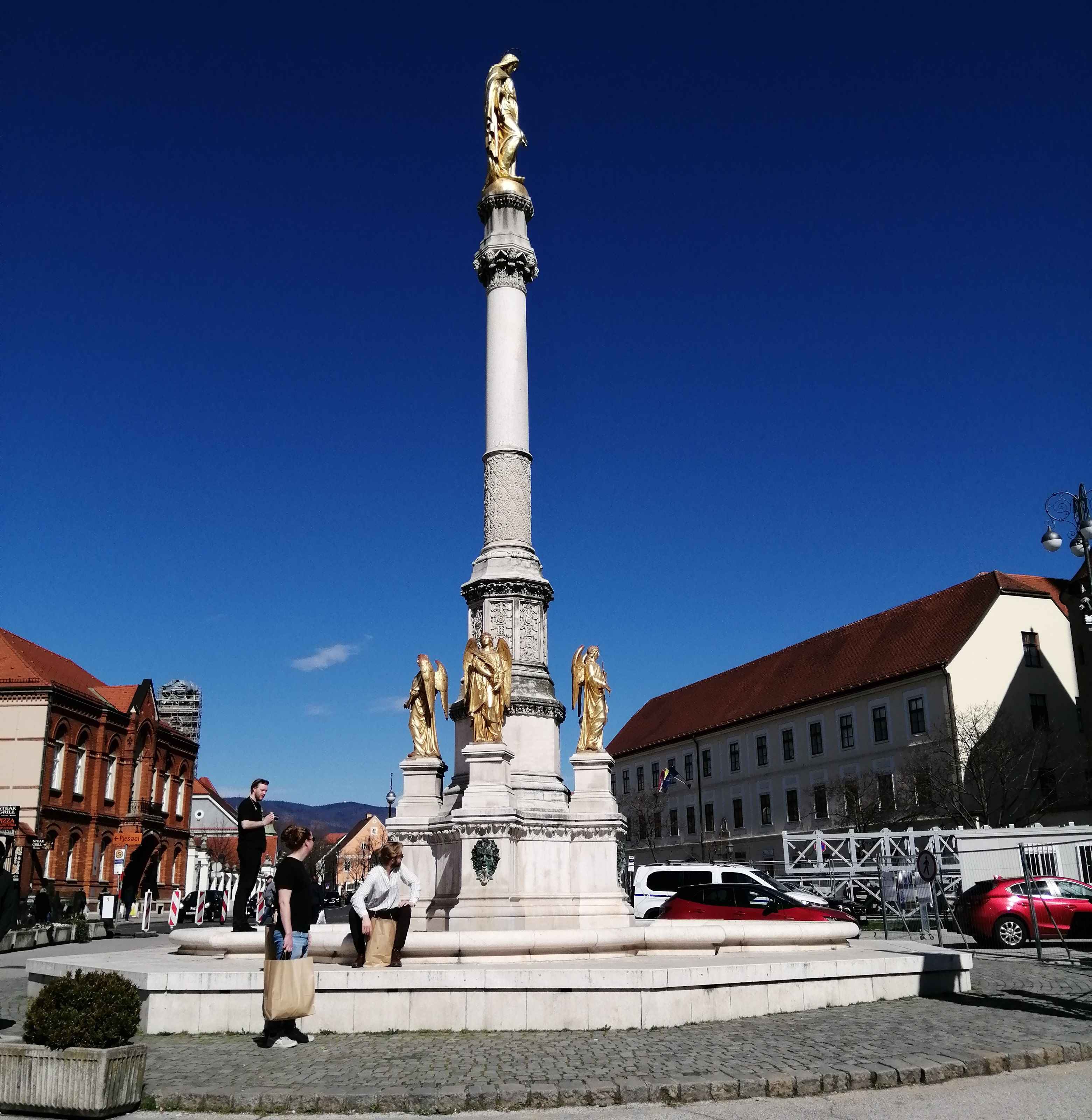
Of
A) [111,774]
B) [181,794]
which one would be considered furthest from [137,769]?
[181,794]

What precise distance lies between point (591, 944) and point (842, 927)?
11.3 ft

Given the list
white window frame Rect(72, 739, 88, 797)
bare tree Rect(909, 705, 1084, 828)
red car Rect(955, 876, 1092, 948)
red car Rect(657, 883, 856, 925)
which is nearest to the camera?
red car Rect(657, 883, 856, 925)

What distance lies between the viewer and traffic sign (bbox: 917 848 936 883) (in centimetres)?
1930

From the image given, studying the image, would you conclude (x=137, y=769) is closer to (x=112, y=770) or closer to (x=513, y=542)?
(x=112, y=770)

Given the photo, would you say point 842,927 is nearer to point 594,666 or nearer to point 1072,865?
→ point 594,666

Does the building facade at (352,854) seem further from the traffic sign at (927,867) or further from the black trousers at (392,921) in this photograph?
the black trousers at (392,921)

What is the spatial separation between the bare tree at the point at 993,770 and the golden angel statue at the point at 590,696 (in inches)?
1060

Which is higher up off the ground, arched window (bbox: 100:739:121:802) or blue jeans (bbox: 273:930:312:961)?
arched window (bbox: 100:739:121:802)

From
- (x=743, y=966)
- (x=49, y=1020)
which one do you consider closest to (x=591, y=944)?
(x=743, y=966)

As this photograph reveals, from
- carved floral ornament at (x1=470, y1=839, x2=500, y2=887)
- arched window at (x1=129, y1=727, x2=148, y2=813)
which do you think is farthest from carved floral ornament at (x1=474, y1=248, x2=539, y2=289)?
arched window at (x1=129, y1=727, x2=148, y2=813)

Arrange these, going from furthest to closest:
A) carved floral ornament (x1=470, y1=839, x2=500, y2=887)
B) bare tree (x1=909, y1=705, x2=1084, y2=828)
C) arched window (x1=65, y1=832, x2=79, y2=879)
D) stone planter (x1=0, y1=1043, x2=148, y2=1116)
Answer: arched window (x1=65, y1=832, x2=79, y2=879), bare tree (x1=909, y1=705, x2=1084, y2=828), carved floral ornament (x1=470, y1=839, x2=500, y2=887), stone planter (x1=0, y1=1043, x2=148, y2=1116)

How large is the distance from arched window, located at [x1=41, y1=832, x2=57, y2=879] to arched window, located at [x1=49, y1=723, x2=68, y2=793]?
6.67 ft

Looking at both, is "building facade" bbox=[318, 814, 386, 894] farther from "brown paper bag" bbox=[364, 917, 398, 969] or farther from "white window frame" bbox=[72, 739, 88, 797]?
"brown paper bag" bbox=[364, 917, 398, 969]

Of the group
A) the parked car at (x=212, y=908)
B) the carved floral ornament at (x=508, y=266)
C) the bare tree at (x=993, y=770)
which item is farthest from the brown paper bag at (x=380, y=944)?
the bare tree at (x=993, y=770)
